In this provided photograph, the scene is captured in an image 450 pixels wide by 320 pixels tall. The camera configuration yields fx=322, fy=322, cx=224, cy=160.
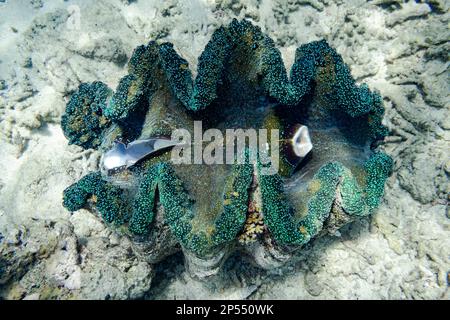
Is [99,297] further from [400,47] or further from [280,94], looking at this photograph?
[400,47]

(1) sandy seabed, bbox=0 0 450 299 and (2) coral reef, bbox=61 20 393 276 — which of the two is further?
(1) sandy seabed, bbox=0 0 450 299

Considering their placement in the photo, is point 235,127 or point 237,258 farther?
point 237,258

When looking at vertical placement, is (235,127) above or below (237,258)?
above

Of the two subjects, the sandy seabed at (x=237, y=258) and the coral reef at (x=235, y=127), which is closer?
the coral reef at (x=235, y=127)
